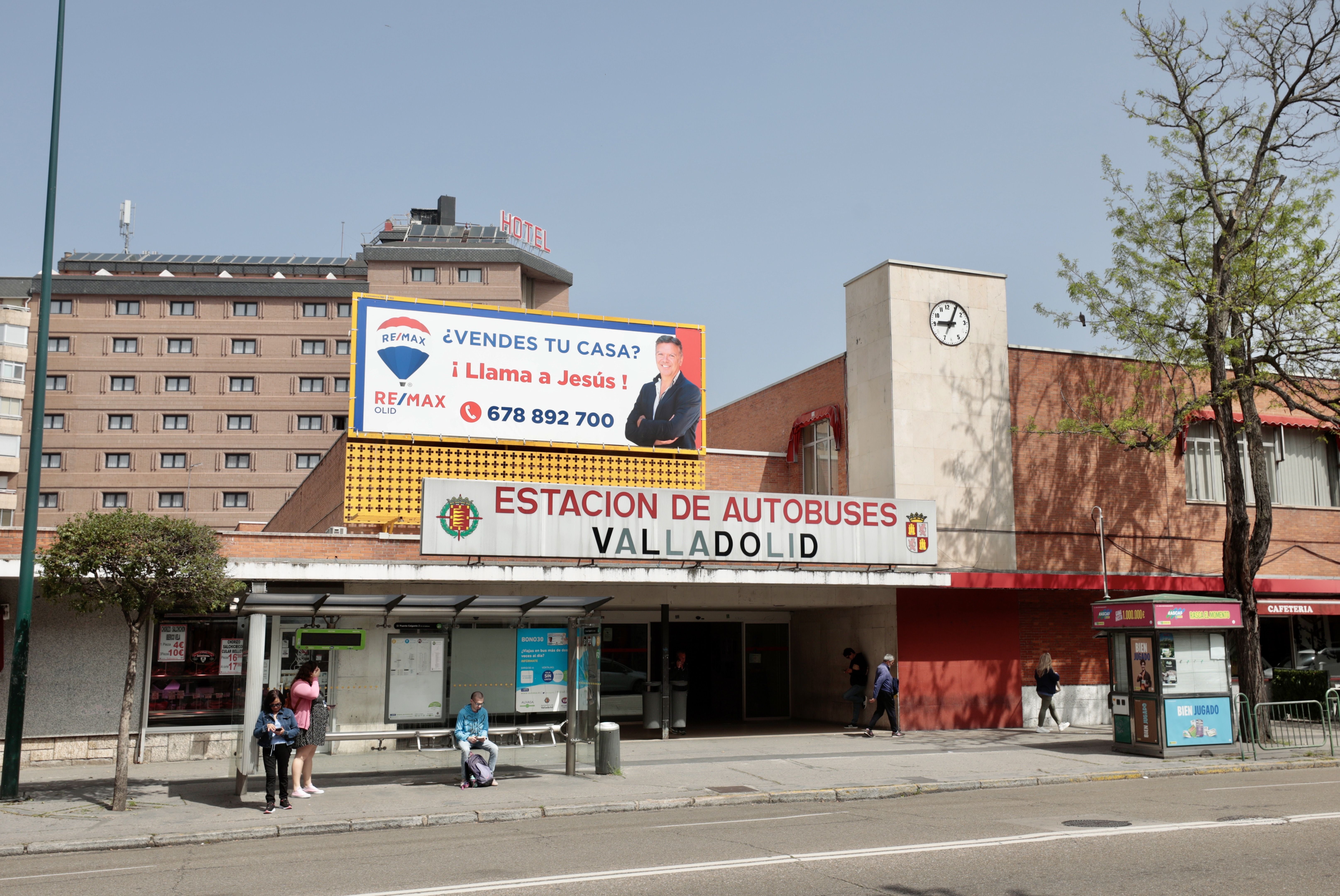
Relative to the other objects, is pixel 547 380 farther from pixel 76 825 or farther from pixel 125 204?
pixel 125 204

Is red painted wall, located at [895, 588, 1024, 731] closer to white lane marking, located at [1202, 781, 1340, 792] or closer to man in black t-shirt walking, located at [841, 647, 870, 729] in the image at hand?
man in black t-shirt walking, located at [841, 647, 870, 729]

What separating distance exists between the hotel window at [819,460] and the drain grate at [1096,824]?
13.9 meters

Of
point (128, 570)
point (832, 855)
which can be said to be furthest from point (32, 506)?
point (832, 855)

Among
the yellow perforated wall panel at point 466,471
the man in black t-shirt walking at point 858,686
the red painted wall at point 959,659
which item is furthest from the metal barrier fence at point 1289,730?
the yellow perforated wall panel at point 466,471

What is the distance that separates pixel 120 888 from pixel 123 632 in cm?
1075

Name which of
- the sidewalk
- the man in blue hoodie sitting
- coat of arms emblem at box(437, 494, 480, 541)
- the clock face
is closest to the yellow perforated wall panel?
coat of arms emblem at box(437, 494, 480, 541)

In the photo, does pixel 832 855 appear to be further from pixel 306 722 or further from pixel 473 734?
pixel 306 722

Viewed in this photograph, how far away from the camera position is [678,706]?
23.3 metres

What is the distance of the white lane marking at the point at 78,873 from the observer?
32.8 feet

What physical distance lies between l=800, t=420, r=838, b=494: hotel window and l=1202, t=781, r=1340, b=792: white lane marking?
11.7m

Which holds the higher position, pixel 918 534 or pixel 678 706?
pixel 918 534

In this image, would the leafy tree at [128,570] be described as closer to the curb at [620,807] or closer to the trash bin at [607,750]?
the curb at [620,807]

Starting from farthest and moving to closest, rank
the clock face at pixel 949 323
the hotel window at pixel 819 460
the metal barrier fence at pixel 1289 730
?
the hotel window at pixel 819 460 < the clock face at pixel 949 323 < the metal barrier fence at pixel 1289 730

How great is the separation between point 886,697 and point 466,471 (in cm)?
995
